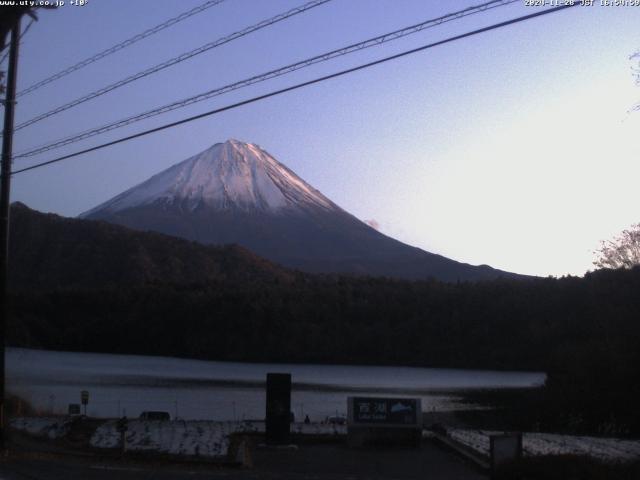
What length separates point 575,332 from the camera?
55.5 metres

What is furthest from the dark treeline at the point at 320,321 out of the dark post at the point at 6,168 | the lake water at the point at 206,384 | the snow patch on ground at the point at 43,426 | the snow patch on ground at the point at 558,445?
the dark post at the point at 6,168

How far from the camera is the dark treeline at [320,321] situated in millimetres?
67750

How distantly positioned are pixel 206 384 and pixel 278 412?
95.5 feet

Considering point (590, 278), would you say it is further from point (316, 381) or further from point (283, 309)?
point (283, 309)

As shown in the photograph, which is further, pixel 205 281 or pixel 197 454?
pixel 205 281

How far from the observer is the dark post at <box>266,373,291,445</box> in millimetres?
23250

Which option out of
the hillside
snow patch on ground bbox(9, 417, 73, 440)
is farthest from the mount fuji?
snow patch on ground bbox(9, 417, 73, 440)

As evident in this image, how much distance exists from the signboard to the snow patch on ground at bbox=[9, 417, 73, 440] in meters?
8.08

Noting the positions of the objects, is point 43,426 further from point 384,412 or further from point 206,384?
point 206,384

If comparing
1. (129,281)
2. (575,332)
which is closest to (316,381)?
(575,332)

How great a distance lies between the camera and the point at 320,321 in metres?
83.4

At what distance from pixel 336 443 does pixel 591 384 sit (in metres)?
15.4

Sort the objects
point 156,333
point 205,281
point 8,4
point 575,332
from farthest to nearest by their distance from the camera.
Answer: point 205,281, point 156,333, point 575,332, point 8,4

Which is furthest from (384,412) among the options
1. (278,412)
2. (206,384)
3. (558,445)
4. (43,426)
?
(206,384)
